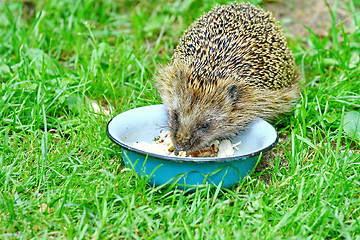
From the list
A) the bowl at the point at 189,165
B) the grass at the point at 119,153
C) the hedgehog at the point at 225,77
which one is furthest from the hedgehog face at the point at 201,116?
the grass at the point at 119,153

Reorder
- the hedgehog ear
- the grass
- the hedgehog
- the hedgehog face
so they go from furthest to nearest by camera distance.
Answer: the hedgehog ear → the hedgehog → the hedgehog face → the grass

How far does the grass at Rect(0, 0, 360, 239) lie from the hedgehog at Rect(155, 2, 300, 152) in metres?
0.40

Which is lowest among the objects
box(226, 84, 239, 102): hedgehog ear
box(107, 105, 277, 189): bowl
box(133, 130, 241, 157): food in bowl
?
box(133, 130, 241, 157): food in bowl

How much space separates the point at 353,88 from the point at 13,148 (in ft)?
13.5

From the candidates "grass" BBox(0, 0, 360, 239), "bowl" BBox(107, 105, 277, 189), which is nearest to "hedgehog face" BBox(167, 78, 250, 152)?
"bowl" BBox(107, 105, 277, 189)

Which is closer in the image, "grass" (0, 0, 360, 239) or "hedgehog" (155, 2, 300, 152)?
"grass" (0, 0, 360, 239)

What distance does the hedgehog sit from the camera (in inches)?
180

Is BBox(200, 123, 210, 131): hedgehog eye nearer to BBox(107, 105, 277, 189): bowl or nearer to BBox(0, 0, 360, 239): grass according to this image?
BBox(107, 105, 277, 189): bowl

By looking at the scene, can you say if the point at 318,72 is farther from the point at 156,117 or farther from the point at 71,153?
the point at 71,153

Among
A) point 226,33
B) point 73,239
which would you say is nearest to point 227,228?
point 73,239

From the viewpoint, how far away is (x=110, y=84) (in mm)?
5691

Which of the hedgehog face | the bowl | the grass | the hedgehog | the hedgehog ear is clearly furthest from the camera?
the hedgehog ear

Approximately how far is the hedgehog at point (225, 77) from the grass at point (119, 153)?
399 mm

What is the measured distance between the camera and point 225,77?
486 cm
